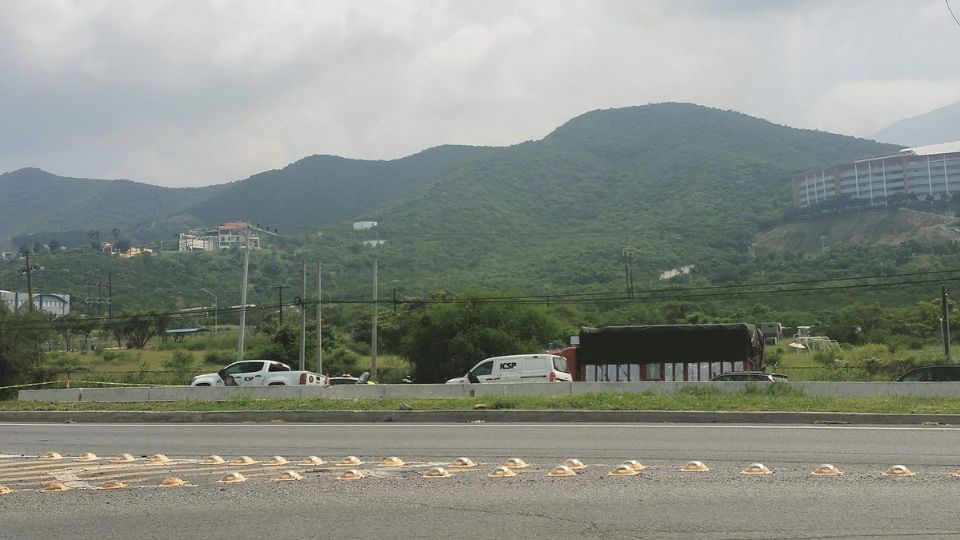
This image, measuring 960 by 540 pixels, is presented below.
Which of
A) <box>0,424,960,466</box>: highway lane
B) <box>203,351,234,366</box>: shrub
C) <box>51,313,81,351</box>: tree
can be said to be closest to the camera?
<box>0,424,960,466</box>: highway lane

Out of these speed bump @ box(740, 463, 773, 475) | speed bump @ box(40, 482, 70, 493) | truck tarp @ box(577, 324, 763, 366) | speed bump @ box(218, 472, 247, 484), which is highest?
truck tarp @ box(577, 324, 763, 366)

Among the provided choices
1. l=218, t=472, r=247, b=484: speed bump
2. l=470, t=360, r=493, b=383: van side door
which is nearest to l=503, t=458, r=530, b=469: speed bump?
l=218, t=472, r=247, b=484: speed bump

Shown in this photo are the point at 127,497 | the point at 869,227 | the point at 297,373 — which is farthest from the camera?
the point at 869,227

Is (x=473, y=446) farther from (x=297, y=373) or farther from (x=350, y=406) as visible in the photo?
(x=297, y=373)

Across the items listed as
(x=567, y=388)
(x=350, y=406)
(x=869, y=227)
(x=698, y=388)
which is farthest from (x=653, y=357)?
(x=869, y=227)

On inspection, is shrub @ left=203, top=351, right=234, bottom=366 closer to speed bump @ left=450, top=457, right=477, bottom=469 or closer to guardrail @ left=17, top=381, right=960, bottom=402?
guardrail @ left=17, top=381, right=960, bottom=402

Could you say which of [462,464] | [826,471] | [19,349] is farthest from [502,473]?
[19,349]

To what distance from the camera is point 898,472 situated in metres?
11.5

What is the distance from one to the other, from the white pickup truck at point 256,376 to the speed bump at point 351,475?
1033 inches

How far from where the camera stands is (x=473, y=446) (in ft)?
50.9

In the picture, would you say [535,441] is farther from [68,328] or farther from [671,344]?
[68,328]

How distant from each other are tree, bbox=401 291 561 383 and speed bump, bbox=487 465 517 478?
46.7 metres

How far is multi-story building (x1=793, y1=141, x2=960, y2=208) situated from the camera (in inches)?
6713

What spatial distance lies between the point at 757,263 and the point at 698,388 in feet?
334
